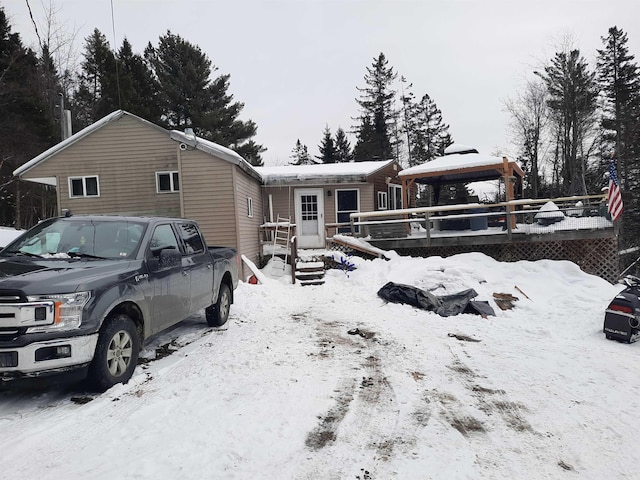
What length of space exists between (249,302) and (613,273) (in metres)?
→ 10.9

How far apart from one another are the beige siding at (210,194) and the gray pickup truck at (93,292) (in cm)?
620

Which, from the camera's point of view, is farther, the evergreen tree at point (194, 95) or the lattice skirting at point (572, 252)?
the evergreen tree at point (194, 95)

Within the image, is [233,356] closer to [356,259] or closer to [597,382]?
[597,382]

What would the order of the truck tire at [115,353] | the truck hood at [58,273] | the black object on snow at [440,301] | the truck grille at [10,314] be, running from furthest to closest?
the black object on snow at [440,301]
the truck tire at [115,353]
the truck hood at [58,273]
the truck grille at [10,314]

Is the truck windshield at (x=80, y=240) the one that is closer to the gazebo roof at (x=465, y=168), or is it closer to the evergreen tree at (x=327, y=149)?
the gazebo roof at (x=465, y=168)

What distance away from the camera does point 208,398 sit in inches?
142

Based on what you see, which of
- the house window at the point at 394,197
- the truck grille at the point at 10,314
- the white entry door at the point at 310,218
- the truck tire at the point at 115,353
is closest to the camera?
the truck grille at the point at 10,314

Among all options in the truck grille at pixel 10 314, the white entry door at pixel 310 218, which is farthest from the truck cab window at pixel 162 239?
the white entry door at pixel 310 218

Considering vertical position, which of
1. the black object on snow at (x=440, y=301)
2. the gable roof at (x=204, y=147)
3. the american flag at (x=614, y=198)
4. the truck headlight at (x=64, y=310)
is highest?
the gable roof at (x=204, y=147)

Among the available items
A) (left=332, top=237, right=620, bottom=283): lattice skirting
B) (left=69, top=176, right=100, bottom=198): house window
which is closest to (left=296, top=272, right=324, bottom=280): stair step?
(left=332, top=237, right=620, bottom=283): lattice skirting

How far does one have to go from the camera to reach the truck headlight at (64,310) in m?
3.26

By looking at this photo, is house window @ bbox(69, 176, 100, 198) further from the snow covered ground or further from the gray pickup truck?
the gray pickup truck

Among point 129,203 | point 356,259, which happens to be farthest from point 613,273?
point 129,203

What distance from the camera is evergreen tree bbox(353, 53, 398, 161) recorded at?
38375mm
